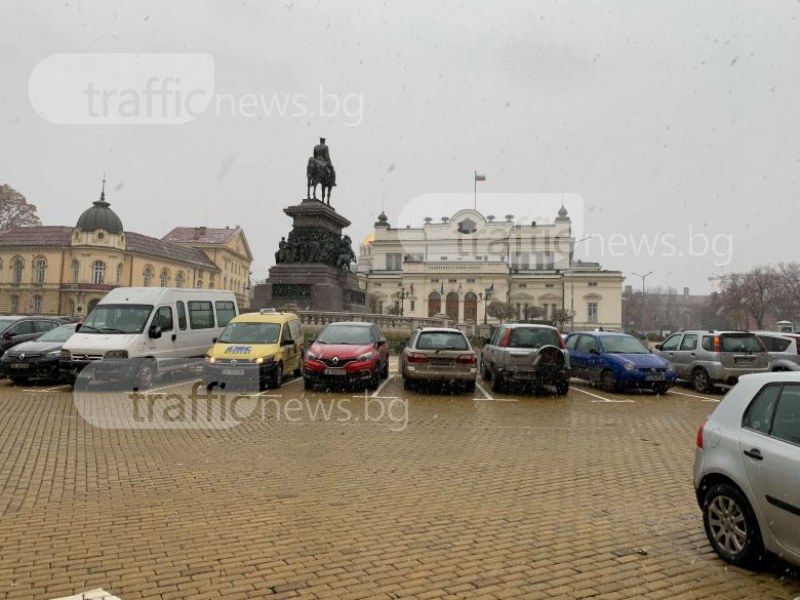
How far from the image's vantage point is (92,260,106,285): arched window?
6247cm

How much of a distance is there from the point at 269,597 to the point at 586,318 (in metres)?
82.8

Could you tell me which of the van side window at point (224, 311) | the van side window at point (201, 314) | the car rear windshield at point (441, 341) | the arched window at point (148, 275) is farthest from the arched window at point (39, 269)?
the car rear windshield at point (441, 341)

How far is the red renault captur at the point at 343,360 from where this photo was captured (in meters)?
12.8

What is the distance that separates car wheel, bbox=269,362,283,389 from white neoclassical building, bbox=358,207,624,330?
56.1 m

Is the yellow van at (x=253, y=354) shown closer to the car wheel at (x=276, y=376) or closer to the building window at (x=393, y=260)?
the car wheel at (x=276, y=376)

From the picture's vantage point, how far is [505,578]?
12.9ft

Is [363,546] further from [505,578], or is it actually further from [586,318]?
[586,318]

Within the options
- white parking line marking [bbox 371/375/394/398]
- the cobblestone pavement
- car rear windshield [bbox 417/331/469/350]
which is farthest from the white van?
car rear windshield [bbox 417/331/469/350]

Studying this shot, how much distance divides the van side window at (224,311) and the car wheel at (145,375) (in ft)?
11.8

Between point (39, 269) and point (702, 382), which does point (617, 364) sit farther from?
point (39, 269)

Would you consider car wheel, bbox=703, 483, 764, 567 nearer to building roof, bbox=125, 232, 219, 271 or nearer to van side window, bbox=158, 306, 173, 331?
van side window, bbox=158, 306, 173, 331

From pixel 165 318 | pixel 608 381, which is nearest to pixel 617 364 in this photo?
pixel 608 381

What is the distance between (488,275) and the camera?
78250 millimetres

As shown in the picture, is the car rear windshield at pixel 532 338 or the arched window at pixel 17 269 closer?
the car rear windshield at pixel 532 338
